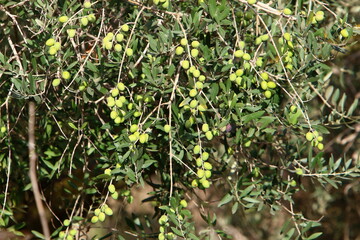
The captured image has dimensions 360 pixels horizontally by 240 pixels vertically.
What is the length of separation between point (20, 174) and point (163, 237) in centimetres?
72

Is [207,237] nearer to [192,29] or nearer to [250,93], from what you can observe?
[250,93]

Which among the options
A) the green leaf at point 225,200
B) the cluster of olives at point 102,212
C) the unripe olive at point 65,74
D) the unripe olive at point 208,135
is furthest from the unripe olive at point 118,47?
the green leaf at point 225,200

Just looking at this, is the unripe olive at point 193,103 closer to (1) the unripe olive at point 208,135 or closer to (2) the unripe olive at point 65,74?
(1) the unripe olive at point 208,135

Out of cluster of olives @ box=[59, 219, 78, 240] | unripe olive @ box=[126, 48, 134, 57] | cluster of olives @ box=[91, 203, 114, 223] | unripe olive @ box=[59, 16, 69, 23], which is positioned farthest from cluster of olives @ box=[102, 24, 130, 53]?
cluster of olives @ box=[59, 219, 78, 240]

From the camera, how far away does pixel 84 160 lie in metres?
1.57

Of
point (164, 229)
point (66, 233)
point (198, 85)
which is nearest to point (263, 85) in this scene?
point (198, 85)

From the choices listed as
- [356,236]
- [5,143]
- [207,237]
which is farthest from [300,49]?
[356,236]

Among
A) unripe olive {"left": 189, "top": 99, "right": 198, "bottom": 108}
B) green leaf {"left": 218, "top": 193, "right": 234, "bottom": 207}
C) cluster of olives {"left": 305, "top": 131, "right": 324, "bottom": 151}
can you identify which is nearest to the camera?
unripe olive {"left": 189, "top": 99, "right": 198, "bottom": 108}

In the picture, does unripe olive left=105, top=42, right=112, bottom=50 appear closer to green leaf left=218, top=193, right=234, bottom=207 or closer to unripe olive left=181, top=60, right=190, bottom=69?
unripe olive left=181, top=60, right=190, bottom=69

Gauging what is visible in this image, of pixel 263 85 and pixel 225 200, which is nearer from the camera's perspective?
pixel 263 85

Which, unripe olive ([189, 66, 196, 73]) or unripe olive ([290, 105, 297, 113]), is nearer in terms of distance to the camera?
unripe olive ([189, 66, 196, 73])

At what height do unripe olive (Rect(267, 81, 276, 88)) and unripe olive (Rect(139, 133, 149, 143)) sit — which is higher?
unripe olive (Rect(267, 81, 276, 88))

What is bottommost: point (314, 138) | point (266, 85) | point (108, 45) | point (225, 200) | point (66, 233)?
point (66, 233)

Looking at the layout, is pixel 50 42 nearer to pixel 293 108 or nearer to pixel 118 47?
pixel 118 47
